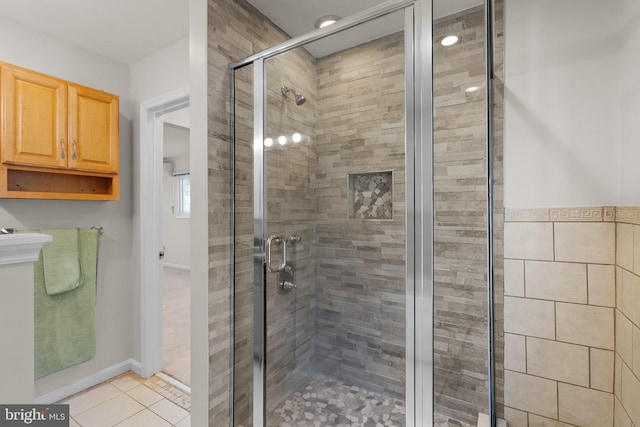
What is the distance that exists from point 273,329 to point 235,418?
1.77 feet

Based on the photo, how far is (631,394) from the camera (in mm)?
1080

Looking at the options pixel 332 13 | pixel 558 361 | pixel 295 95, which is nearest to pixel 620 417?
pixel 558 361

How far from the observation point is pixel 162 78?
2.21 meters

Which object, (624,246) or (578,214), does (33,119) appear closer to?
(578,214)

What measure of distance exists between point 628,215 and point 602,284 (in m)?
0.31

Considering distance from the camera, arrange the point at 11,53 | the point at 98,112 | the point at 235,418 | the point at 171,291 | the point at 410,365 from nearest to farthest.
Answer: the point at 410,365
the point at 235,418
the point at 11,53
the point at 98,112
the point at 171,291

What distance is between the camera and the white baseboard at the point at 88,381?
6.41 ft

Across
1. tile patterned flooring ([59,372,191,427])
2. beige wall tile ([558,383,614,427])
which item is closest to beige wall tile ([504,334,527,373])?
beige wall tile ([558,383,614,427])

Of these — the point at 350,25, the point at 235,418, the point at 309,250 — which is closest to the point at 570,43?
the point at 350,25

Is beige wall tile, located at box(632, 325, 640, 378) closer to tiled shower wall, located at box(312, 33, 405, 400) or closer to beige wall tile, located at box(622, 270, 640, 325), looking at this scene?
beige wall tile, located at box(622, 270, 640, 325)

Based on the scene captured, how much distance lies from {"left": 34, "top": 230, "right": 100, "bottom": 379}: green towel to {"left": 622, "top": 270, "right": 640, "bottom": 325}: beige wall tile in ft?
9.92

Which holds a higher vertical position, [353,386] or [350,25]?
[350,25]

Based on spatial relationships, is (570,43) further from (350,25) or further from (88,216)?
(88,216)

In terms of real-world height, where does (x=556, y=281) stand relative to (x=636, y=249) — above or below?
below
